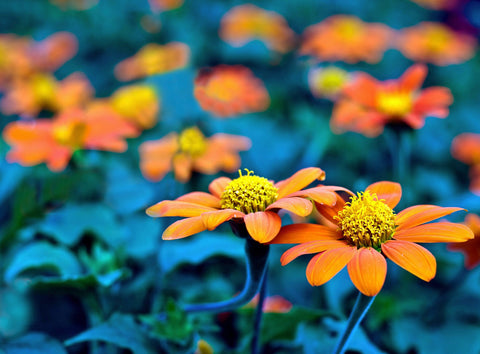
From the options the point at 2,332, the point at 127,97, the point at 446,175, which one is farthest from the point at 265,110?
the point at 2,332

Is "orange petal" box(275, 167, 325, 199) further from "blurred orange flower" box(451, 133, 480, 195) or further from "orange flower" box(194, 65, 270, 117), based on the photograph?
"blurred orange flower" box(451, 133, 480, 195)

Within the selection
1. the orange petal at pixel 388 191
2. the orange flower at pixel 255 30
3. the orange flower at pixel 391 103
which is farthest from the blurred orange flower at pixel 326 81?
the orange petal at pixel 388 191

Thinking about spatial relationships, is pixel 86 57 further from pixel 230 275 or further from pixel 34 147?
pixel 230 275

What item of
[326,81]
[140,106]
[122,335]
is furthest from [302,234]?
[326,81]

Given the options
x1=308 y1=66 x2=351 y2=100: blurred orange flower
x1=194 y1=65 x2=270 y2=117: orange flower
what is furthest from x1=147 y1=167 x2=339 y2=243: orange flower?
x1=308 y1=66 x2=351 y2=100: blurred orange flower

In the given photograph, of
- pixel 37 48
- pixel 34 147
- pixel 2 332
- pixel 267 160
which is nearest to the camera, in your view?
pixel 2 332

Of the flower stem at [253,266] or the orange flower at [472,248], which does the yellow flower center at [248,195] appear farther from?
the orange flower at [472,248]
